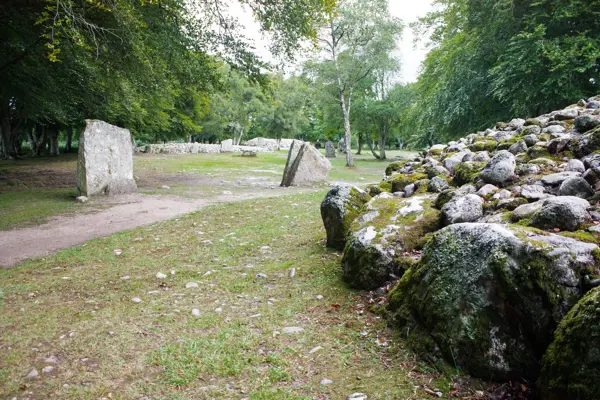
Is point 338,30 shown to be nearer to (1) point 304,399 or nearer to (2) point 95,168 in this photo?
(2) point 95,168

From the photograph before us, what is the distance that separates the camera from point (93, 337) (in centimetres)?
369

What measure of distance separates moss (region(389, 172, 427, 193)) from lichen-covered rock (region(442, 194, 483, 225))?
6.38ft

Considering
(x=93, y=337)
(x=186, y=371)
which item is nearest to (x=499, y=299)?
(x=186, y=371)

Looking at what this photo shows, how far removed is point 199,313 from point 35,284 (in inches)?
106

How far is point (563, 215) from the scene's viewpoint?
10.7ft

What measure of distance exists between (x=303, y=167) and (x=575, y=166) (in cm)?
1228

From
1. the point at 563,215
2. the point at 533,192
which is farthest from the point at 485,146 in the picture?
the point at 563,215

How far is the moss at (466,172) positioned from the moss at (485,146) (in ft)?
4.24

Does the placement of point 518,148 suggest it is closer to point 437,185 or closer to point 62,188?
point 437,185

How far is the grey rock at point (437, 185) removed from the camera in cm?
555

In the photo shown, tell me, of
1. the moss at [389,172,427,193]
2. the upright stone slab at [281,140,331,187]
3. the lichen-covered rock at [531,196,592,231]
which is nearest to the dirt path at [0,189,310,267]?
the upright stone slab at [281,140,331,187]

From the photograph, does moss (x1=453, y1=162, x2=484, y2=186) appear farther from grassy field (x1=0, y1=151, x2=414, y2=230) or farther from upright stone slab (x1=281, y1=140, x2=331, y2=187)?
upright stone slab (x1=281, y1=140, x2=331, y2=187)

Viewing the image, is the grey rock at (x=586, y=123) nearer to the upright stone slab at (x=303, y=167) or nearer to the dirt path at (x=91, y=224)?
the dirt path at (x=91, y=224)

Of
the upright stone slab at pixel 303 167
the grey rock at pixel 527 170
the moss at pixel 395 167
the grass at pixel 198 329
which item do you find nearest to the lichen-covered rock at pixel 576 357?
the grass at pixel 198 329
